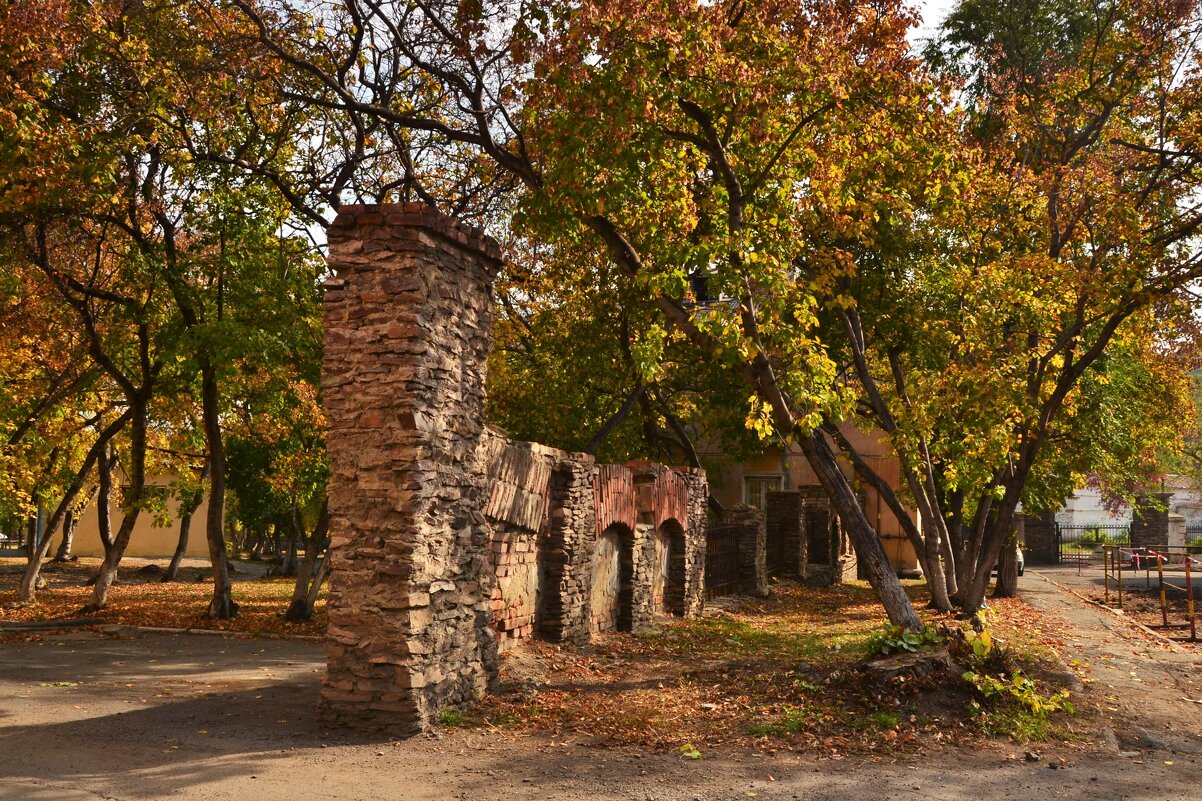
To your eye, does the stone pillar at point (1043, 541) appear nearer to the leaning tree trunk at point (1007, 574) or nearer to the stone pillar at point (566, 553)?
the leaning tree trunk at point (1007, 574)

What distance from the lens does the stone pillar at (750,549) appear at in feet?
68.9

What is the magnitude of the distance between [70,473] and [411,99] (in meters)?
13.0

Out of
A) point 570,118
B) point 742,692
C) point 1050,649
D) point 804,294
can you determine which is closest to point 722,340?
point 804,294

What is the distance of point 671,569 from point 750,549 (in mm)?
4536

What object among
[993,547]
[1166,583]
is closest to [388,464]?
[993,547]

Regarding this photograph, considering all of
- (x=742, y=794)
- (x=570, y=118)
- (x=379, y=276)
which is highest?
(x=570, y=118)

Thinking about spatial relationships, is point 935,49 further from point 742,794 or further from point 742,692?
point 742,794

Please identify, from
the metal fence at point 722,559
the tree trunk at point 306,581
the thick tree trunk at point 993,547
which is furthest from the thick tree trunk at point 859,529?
the tree trunk at point 306,581

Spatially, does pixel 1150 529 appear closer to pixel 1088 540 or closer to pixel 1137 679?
pixel 1088 540

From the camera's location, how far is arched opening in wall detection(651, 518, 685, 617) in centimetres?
1666

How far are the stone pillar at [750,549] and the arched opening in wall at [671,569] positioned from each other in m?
4.05

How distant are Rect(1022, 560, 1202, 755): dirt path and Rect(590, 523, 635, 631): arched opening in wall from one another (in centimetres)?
586

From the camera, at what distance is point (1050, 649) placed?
13.1m

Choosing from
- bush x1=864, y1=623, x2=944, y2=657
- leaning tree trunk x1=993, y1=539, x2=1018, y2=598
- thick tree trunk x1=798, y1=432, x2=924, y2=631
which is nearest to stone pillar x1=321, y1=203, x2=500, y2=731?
bush x1=864, y1=623, x2=944, y2=657
